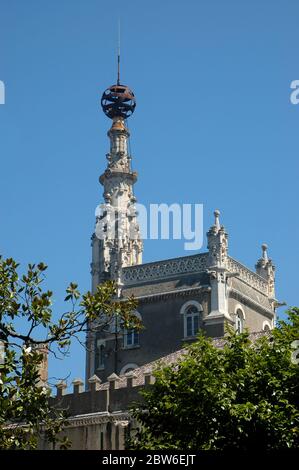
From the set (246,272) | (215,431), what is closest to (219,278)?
(246,272)

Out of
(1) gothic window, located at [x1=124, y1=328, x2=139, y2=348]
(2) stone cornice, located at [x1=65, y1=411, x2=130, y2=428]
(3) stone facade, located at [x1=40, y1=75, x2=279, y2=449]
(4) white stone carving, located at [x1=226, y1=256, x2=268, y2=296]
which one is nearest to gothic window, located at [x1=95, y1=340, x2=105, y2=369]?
(3) stone facade, located at [x1=40, y1=75, x2=279, y2=449]

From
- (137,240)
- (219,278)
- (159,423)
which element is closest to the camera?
(159,423)

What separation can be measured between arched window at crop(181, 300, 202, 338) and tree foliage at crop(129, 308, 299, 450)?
86.3ft

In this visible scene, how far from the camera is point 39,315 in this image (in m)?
30.3

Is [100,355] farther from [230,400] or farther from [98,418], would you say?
[230,400]

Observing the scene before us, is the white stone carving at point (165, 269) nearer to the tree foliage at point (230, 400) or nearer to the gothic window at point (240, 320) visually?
the gothic window at point (240, 320)

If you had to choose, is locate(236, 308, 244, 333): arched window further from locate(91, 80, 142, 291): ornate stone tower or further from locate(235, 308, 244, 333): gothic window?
locate(91, 80, 142, 291): ornate stone tower

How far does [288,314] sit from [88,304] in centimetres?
1150

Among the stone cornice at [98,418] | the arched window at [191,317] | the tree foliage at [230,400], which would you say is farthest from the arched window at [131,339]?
the tree foliage at [230,400]

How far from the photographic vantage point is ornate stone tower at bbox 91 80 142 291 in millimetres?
74312

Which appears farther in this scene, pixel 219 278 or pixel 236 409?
pixel 219 278
